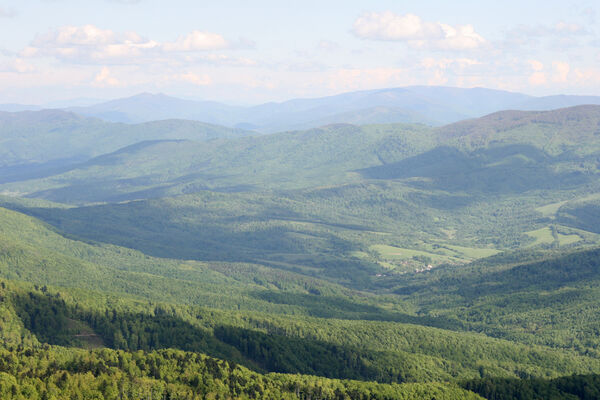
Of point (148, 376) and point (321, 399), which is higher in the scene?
point (148, 376)

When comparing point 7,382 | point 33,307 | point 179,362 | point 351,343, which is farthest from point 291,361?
point 7,382

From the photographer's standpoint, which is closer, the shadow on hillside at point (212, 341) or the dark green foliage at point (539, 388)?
the dark green foliage at point (539, 388)

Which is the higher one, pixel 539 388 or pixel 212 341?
pixel 212 341

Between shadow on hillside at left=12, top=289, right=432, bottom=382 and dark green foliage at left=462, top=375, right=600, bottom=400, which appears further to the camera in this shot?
shadow on hillside at left=12, top=289, right=432, bottom=382

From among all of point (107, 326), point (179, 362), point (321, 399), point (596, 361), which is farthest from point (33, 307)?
point (596, 361)

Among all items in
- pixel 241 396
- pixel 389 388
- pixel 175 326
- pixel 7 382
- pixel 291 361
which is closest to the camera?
pixel 7 382

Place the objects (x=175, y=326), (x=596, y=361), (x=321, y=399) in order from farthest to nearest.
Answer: (x=596, y=361) < (x=175, y=326) < (x=321, y=399)

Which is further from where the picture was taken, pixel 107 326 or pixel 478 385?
pixel 107 326

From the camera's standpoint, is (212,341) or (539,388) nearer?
(539,388)

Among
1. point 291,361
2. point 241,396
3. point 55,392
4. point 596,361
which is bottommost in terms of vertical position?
point 596,361

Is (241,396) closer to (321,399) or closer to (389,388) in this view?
(321,399)
